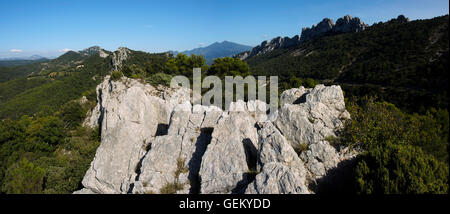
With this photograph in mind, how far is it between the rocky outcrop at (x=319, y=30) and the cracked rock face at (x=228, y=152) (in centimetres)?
12697

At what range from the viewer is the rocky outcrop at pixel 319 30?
112 metres

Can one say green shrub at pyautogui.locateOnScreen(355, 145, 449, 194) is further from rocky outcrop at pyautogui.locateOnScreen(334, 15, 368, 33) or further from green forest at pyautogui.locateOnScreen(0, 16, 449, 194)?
rocky outcrop at pyautogui.locateOnScreen(334, 15, 368, 33)

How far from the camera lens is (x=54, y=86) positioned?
333 feet

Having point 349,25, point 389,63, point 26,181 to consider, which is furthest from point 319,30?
point 26,181

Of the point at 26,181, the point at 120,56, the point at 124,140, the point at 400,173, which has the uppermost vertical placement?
the point at 120,56

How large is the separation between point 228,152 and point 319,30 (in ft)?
533

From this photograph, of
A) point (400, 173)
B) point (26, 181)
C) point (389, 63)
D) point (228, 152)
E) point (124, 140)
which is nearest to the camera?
point (400, 173)

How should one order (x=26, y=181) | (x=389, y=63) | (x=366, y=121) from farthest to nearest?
(x=389, y=63)
(x=26, y=181)
(x=366, y=121)

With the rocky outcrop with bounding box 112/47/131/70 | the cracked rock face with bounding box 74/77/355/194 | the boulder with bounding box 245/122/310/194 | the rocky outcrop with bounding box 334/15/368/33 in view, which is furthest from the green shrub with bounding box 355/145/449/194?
the rocky outcrop with bounding box 334/15/368/33

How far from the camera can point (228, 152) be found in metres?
9.99

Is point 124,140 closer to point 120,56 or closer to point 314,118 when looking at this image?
point 314,118

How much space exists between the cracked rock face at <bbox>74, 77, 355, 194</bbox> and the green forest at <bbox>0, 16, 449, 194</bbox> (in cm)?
150
